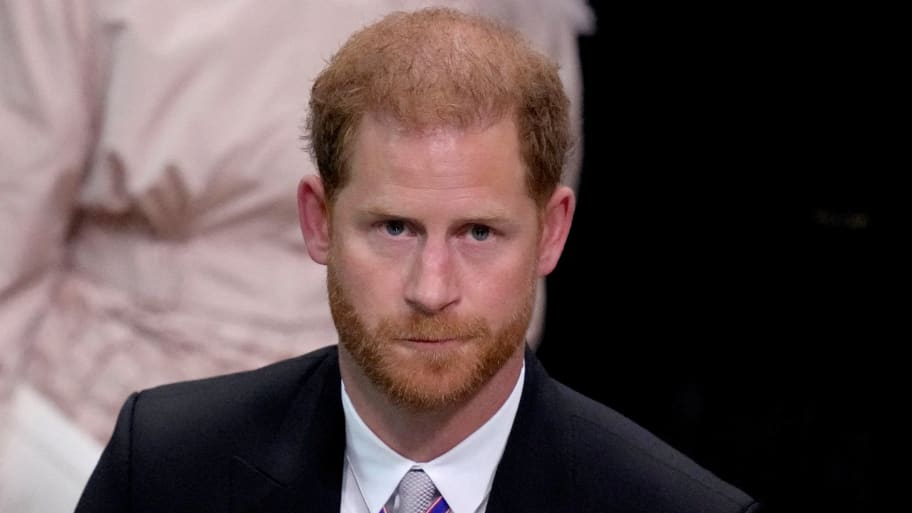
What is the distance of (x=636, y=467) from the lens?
1.91 m

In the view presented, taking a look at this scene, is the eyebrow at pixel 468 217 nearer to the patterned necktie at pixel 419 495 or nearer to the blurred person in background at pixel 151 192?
the patterned necktie at pixel 419 495

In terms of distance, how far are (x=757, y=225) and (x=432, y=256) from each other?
4.37 feet

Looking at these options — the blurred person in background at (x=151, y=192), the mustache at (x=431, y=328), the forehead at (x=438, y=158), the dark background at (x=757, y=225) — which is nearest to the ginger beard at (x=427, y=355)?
the mustache at (x=431, y=328)

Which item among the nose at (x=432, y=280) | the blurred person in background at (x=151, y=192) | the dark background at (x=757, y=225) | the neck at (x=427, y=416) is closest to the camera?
the nose at (x=432, y=280)

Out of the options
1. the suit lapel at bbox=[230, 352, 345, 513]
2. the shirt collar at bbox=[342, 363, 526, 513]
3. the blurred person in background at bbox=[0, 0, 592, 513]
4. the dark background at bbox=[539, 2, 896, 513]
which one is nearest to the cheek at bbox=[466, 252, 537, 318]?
the shirt collar at bbox=[342, 363, 526, 513]

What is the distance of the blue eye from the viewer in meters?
1.76

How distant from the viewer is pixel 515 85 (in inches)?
69.6

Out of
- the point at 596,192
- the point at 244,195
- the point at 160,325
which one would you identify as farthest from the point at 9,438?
the point at 596,192

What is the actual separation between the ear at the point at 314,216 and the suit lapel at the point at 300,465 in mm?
178

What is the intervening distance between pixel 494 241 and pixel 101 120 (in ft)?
3.00

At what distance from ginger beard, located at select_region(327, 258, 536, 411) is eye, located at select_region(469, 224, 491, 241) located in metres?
0.07

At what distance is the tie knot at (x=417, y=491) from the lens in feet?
6.12

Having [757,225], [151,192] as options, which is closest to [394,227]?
[151,192]

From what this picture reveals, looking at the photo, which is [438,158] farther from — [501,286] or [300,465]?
[300,465]
